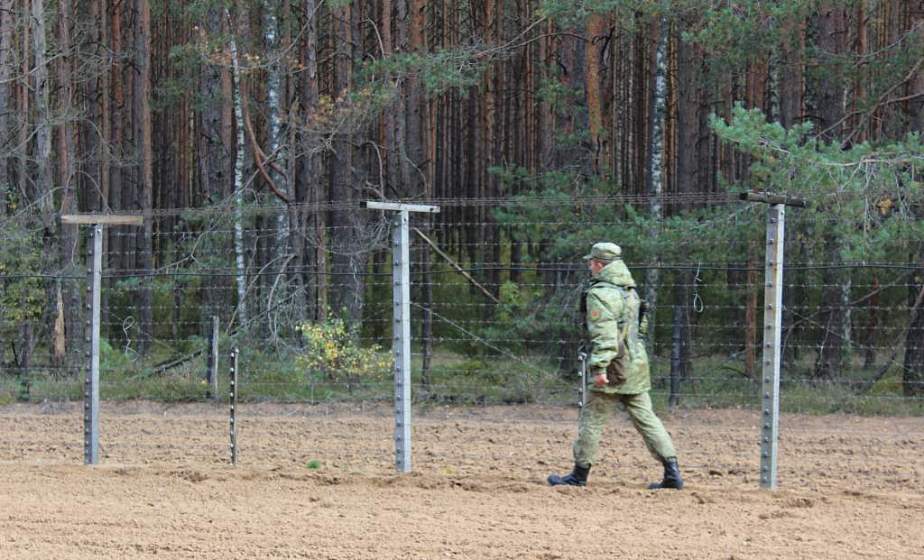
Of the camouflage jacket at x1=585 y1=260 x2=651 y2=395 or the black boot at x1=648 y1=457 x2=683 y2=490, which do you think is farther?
the black boot at x1=648 y1=457 x2=683 y2=490

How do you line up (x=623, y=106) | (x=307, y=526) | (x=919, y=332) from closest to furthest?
(x=307, y=526)
(x=919, y=332)
(x=623, y=106)

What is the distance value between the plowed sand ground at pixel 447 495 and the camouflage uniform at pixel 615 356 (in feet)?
1.32

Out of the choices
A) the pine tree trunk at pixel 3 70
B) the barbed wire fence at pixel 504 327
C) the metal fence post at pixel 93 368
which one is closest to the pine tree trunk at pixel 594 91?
the barbed wire fence at pixel 504 327

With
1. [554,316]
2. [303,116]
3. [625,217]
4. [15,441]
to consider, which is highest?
[303,116]

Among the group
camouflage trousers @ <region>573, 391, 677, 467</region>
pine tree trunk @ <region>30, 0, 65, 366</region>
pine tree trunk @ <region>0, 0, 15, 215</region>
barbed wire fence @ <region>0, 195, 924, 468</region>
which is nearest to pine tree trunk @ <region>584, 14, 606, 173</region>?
barbed wire fence @ <region>0, 195, 924, 468</region>

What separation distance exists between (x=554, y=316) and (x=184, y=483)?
8764mm

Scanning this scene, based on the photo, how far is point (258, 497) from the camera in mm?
8570

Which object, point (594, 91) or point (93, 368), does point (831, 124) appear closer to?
point (594, 91)

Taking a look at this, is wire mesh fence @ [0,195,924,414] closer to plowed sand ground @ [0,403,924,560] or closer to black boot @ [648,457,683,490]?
plowed sand ground @ [0,403,924,560]

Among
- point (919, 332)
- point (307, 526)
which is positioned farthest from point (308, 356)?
point (919, 332)

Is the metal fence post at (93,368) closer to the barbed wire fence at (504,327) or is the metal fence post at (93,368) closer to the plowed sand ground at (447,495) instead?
the plowed sand ground at (447,495)

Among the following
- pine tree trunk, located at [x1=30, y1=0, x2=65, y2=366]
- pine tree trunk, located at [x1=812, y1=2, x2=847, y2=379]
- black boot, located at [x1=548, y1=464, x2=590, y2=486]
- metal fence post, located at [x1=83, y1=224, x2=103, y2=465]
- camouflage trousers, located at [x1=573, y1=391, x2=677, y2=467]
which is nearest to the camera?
camouflage trousers, located at [x1=573, y1=391, x2=677, y2=467]

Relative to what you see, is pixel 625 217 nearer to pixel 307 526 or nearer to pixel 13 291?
pixel 13 291

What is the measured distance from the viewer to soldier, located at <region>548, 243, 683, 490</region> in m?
8.41
